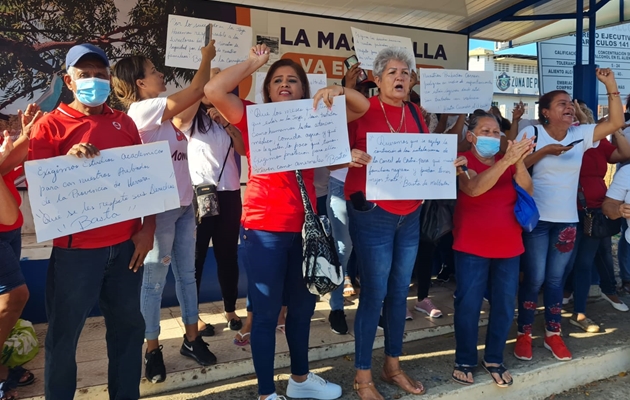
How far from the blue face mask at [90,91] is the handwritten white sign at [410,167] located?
1.37 m

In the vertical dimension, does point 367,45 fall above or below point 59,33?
below

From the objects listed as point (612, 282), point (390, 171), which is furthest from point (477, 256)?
point (612, 282)

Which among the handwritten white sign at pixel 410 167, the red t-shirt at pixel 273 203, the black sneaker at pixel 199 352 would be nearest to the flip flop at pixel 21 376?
the black sneaker at pixel 199 352

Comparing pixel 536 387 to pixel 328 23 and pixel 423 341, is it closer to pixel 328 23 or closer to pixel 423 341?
pixel 423 341

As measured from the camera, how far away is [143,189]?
7.51 feet

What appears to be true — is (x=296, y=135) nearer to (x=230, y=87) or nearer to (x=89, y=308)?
(x=230, y=87)

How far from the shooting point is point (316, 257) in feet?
7.97

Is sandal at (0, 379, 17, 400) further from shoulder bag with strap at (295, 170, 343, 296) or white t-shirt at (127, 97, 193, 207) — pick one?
shoulder bag with strap at (295, 170, 343, 296)

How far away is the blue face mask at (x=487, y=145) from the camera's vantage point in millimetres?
2932

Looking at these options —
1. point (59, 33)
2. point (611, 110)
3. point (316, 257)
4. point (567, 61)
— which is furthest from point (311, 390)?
point (567, 61)

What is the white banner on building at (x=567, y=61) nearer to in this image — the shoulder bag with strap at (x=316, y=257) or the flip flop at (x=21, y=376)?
the shoulder bag with strap at (x=316, y=257)

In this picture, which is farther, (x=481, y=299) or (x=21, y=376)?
(x=481, y=299)

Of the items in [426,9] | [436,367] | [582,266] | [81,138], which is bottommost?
[436,367]

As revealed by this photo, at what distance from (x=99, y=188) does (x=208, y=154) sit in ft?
4.11
